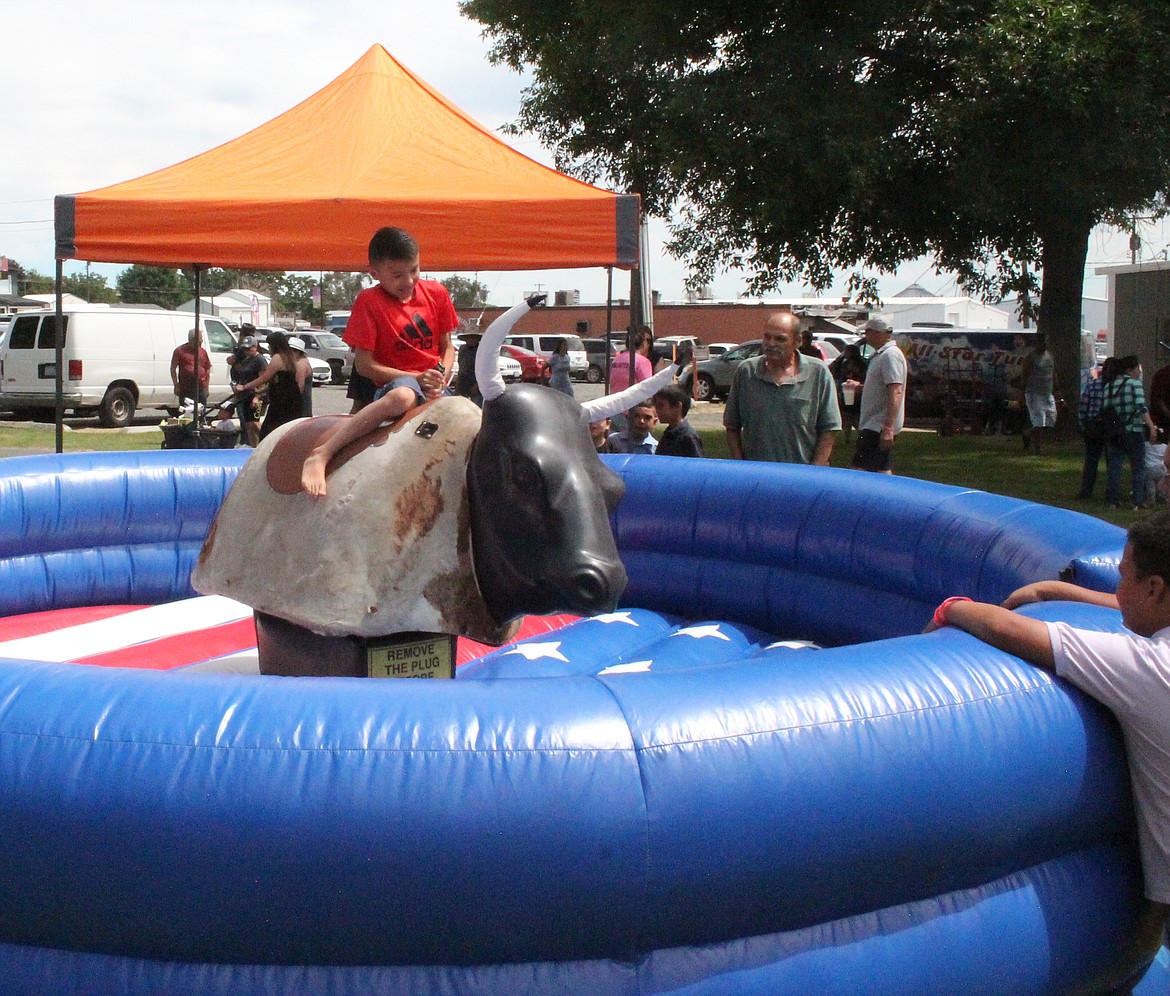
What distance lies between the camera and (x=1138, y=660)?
2.78 m

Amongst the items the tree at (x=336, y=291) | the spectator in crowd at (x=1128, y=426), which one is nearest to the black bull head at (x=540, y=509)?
the spectator in crowd at (x=1128, y=426)

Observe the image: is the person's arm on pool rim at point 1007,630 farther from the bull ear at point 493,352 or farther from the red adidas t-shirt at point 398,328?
the red adidas t-shirt at point 398,328

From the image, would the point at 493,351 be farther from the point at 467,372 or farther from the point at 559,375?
the point at 467,372

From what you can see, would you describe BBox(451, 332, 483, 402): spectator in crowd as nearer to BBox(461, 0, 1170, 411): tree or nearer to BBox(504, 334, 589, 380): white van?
BBox(461, 0, 1170, 411): tree

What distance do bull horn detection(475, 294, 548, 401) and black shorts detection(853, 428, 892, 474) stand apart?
5.20 meters

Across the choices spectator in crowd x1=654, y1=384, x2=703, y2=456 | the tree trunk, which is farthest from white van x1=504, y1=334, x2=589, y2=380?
spectator in crowd x1=654, y1=384, x2=703, y2=456

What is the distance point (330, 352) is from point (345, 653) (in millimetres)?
A: 30724

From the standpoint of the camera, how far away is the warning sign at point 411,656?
11.9 feet

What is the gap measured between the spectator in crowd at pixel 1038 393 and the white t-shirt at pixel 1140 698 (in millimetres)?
13831

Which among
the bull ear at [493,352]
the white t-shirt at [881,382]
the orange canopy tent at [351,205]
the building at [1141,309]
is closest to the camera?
the bull ear at [493,352]

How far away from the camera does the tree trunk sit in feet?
55.6

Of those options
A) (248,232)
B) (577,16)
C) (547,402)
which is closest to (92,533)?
(248,232)

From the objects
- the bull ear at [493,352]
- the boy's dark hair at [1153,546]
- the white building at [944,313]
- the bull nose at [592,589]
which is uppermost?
the white building at [944,313]

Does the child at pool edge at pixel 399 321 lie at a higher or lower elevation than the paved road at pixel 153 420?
higher
